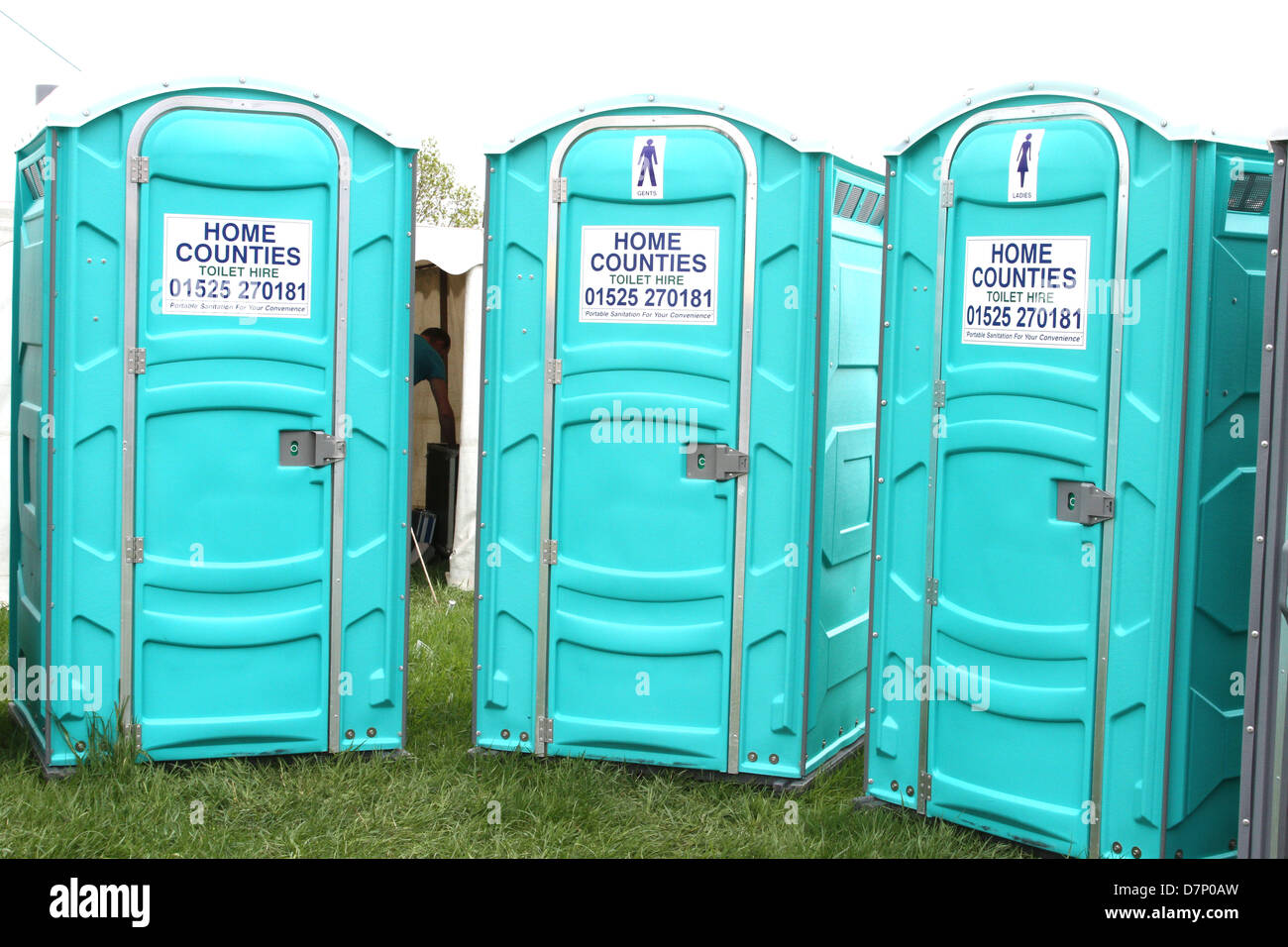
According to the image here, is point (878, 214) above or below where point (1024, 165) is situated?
below

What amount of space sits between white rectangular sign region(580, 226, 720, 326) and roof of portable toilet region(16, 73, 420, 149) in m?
0.84

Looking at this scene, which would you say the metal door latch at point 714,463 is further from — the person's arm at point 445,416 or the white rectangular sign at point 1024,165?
the person's arm at point 445,416

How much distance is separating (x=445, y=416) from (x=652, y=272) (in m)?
4.63

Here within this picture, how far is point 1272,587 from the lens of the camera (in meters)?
3.48

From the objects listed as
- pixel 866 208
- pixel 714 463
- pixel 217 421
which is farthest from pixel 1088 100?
pixel 217 421

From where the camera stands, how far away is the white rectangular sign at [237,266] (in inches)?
189

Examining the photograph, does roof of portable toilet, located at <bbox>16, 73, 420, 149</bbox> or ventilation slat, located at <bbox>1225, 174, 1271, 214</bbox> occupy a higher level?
roof of portable toilet, located at <bbox>16, 73, 420, 149</bbox>

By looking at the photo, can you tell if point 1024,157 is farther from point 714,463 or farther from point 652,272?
point 714,463

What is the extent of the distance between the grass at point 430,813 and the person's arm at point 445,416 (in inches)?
161

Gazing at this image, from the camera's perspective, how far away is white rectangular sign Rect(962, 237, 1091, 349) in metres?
4.22

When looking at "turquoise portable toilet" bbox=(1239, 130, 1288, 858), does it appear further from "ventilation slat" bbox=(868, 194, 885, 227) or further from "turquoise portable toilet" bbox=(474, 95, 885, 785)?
"ventilation slat" bbox=(868, 194, 885, 227)

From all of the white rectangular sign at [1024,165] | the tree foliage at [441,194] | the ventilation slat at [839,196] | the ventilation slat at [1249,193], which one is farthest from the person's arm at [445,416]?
the tree foliage at [441,194]

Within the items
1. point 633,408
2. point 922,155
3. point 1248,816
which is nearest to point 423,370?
point 633,408

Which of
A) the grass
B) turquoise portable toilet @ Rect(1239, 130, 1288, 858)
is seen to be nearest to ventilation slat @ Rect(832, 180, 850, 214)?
turquoise portable toilet @ Rect(1239, 130, 1288, 858)
